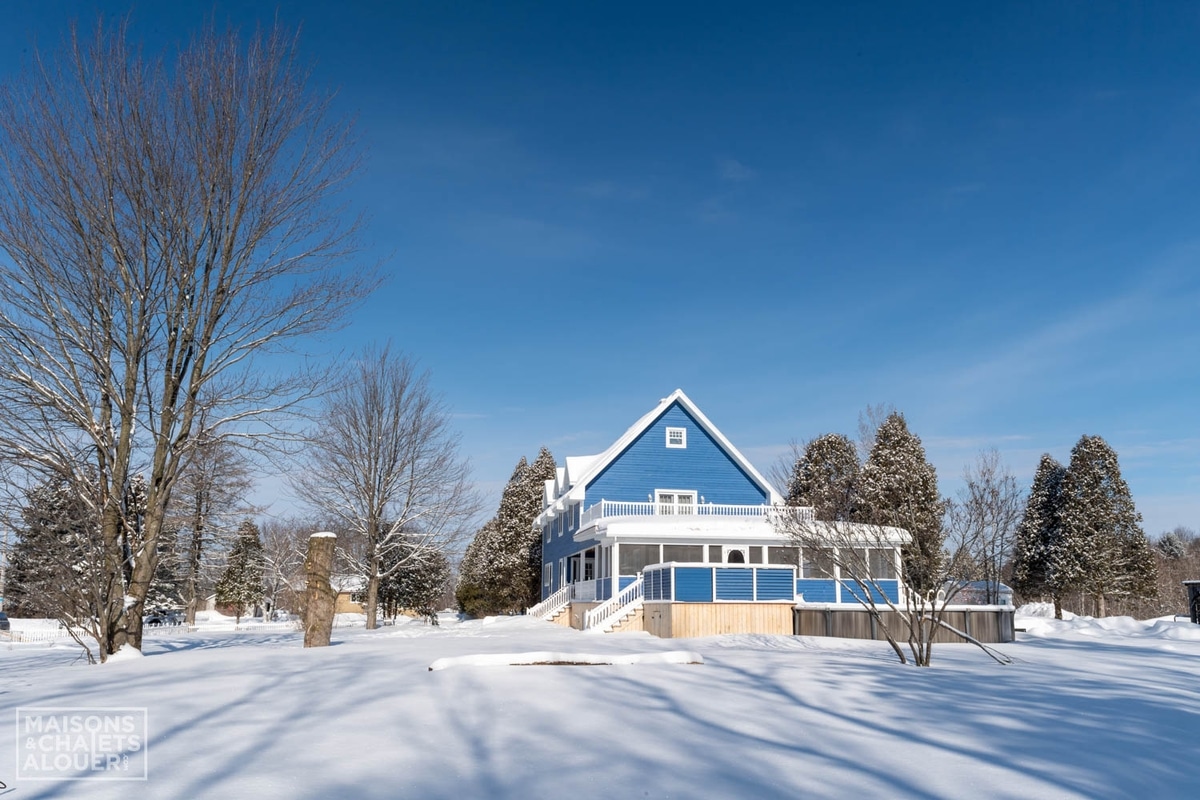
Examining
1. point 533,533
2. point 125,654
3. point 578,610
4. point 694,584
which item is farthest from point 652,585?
point 533,533

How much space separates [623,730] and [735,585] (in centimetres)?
1547

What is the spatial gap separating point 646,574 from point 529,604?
2104 centimetres

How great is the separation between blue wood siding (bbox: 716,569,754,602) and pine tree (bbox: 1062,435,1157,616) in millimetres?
22917

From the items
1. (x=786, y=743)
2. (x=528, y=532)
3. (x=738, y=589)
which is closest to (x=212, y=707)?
(x=786, y=743)

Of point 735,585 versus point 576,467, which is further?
point 576,467

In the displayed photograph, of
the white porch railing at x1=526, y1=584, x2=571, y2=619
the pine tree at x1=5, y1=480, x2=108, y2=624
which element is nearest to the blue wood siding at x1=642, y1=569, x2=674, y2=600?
the white porch railing at x1=526, y1=584, x2=571, y2=619

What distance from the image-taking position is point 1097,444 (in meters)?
35.9

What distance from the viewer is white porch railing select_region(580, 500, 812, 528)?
92.4 feet

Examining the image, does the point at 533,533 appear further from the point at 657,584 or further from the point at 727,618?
the point at 727,618

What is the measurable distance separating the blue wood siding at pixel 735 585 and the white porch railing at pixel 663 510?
6.76 meters

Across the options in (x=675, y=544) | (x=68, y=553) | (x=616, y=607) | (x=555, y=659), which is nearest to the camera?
(x=555, y=659)

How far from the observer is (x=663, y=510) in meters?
30.2

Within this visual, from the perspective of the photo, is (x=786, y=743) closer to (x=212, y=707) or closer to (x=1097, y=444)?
(x=212, y=707)

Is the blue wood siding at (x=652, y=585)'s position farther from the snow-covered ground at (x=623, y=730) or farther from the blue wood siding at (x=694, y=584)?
the snow-covered ground at (x=623, y=730)
